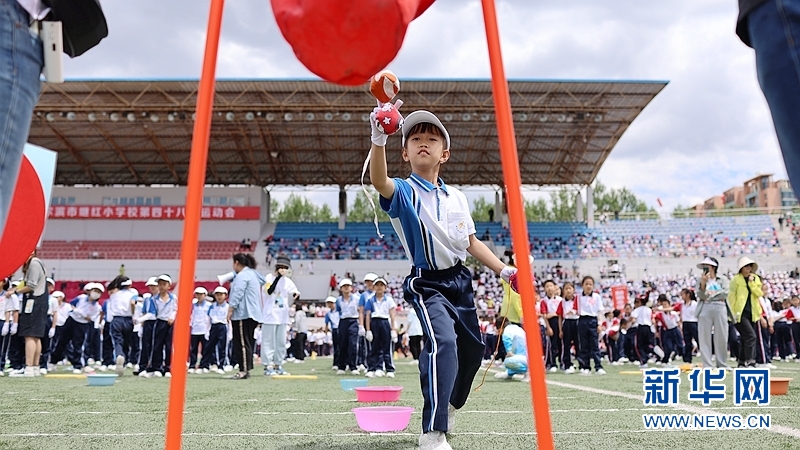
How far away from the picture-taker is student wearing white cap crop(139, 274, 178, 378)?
11.4m

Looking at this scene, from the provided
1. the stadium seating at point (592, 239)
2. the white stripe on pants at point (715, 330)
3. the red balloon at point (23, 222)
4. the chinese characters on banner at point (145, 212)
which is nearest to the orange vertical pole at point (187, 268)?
the red balloon at point (23, 222)

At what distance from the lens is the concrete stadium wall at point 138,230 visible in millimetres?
38344

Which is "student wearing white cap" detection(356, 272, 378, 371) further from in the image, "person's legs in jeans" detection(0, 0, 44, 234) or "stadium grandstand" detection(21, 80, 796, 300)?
"stadium grandstand" detection(21, 80, 796, 300)

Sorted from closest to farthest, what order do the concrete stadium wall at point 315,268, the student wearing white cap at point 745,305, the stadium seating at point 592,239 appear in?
the student wearing white cap at point 745,305
the concrete stadium wall at point 315,268
the stadium seating at point 592,239

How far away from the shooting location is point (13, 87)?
1.58 metres

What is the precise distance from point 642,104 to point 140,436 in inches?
1185

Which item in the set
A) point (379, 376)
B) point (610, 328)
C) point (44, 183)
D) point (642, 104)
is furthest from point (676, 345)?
point (642, 104)

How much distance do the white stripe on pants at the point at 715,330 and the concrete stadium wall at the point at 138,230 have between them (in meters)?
31.4

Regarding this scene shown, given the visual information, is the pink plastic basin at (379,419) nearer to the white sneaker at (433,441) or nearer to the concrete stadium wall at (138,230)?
the white sneaker at (433,441)

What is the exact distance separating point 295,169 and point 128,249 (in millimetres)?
10279

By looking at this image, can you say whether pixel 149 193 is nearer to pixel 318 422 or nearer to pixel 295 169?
pixel 295 169

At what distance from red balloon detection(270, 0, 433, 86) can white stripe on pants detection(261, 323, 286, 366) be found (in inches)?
417

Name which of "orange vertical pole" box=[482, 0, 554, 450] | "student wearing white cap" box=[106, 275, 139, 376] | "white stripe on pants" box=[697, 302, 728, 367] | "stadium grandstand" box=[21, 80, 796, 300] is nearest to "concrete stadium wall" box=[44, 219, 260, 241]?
"stadium grandstand" box=[21, 80, 796, 300]

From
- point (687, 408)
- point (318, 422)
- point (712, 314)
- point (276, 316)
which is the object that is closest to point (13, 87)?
point (318, 422)
